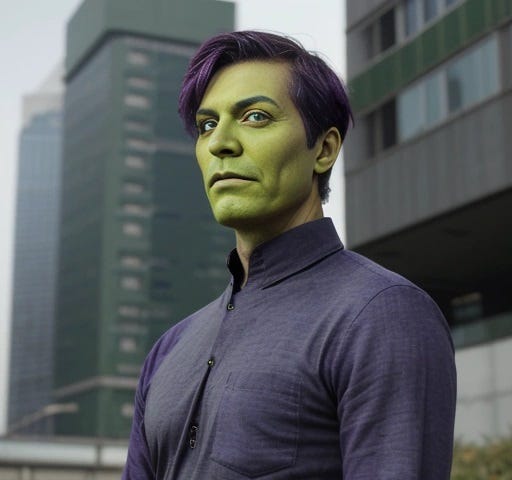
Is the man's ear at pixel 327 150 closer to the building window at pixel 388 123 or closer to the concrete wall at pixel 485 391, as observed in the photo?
the concrete wall at pixel 485 391

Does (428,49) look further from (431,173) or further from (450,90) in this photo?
(431,173)

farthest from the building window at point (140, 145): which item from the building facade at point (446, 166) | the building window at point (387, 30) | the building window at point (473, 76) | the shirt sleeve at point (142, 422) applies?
the shirt sleeve at point (142, 422)

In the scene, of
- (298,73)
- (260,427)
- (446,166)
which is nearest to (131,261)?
(446,166)

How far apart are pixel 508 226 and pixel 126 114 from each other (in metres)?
124

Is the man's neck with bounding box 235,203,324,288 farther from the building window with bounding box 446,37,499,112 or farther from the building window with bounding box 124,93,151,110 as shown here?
the building window with bounding box 124,93,151,110

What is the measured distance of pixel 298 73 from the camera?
2537 millimetres

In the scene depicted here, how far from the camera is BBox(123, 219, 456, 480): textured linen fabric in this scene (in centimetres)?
217

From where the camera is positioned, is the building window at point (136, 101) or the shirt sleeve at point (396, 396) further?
the building window at point (136, 101)

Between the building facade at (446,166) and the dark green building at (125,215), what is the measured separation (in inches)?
4155

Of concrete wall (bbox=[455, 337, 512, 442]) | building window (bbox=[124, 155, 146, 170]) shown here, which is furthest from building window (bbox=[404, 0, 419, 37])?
building window (bbox=[124, 155, 146, 170])

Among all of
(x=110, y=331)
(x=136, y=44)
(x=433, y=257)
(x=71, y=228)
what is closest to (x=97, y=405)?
(x=110, y=331)

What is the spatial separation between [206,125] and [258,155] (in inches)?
7.7

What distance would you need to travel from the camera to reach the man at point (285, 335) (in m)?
2.18

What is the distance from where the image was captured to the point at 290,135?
2.50 m
